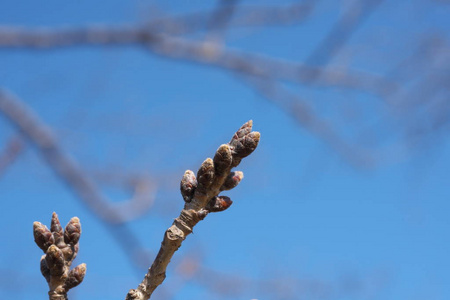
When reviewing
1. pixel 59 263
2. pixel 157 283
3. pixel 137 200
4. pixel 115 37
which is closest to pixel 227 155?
pixel 157 283

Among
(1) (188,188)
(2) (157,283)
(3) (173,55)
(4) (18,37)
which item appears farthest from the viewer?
(3) (173,55)

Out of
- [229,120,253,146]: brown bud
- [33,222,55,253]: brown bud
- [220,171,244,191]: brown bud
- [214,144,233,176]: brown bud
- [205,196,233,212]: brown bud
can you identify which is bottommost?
[33,222,55,253]: brown bud

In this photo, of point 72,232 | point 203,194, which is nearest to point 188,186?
point 203,194

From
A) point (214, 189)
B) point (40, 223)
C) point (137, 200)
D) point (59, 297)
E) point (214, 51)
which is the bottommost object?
point (59, 297)

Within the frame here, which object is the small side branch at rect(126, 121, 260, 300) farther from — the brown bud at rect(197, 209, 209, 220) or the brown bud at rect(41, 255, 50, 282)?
the brown bud at rect(41, 255, 50, 282)

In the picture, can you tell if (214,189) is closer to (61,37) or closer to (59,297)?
(59,297)

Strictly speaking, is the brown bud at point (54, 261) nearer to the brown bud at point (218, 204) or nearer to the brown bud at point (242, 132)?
the brown bud at point (218, 204)

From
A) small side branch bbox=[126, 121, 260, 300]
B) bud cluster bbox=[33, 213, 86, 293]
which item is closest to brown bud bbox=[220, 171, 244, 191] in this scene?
small side branch bbox=[126, 121, 260, 300]
